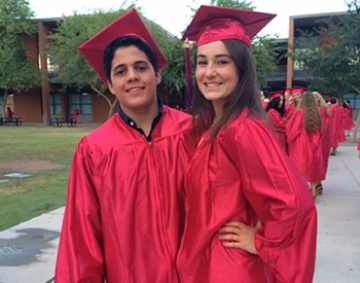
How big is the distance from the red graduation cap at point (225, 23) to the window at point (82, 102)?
1283 inches

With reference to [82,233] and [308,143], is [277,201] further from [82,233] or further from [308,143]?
[308,143]

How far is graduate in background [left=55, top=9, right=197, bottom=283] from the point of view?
1.66 metres

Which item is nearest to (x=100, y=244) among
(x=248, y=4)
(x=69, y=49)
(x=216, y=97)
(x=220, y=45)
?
(x=216, y=97)

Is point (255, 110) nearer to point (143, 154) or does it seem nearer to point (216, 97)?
point (216, 97)

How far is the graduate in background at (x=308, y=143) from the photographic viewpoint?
5.99 metres

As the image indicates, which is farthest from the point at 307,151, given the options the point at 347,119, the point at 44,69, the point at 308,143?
the point at 44,69

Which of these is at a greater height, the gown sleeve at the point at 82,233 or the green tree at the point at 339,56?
the green tree at the point at 339,56

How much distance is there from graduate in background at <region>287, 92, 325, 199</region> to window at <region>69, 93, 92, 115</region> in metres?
28.9

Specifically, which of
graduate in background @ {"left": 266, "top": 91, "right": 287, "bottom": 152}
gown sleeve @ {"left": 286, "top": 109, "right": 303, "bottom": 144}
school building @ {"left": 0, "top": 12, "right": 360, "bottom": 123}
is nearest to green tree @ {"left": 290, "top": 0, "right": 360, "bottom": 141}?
graduate in background @ {"left": 266, "top": 91, "right": 287, "bottom": 152}

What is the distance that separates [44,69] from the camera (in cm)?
3078

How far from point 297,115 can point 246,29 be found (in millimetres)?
4778

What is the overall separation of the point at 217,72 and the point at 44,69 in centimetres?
3189

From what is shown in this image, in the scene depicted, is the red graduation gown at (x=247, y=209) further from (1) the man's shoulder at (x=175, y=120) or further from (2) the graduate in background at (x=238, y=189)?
(1) the man's shoulder at (x=175, y=120)

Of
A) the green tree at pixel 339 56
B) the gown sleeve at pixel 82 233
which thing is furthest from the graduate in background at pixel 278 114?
the green tree at pixel 339 56
